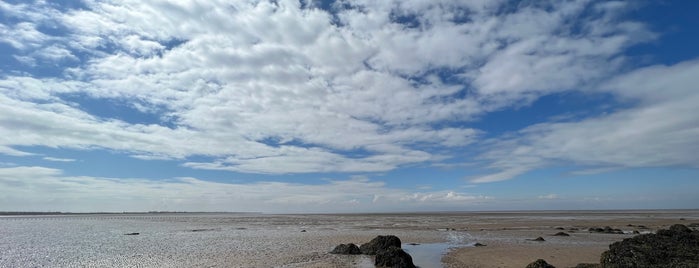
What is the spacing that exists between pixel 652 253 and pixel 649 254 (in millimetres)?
148

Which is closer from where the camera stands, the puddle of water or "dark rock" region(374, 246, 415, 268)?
"dark rock" region(374, 246, 415, 268)

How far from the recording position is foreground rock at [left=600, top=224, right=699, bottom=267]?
14984mm

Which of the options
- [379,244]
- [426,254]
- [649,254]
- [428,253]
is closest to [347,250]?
[379,244]

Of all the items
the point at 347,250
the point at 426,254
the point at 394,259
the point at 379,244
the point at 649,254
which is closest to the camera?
the point at 649,254

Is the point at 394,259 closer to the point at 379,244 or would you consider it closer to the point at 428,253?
the point at 379,244

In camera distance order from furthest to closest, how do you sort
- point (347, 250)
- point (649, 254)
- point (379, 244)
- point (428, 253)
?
point (428, 253) < point (347, 250) < point (379, 244) < point (649, 254)

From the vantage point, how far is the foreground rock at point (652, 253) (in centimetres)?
1498

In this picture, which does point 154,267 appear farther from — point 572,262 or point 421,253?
point 572,262

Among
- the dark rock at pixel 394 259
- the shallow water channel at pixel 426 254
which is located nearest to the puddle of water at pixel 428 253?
the shallow water channel at pixel 426 254

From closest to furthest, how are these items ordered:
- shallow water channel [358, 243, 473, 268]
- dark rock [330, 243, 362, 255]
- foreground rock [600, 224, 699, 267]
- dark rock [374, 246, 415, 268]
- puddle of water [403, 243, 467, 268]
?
foreground rock [600, 224, 699, 267]
dark rock [374, 246, 415, 268]
shallow water channel [358, 243, 473, 268]
puddle of water [403, 243, 467, 268]
dark rock [330, 243, 362, 255]

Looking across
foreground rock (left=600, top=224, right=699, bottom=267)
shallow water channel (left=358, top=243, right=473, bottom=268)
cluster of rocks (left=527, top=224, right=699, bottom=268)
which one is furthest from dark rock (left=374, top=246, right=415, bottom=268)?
foreground rock (left=600, top=224, right=699, bottom=267)

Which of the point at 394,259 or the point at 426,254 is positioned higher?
the point at 394,259

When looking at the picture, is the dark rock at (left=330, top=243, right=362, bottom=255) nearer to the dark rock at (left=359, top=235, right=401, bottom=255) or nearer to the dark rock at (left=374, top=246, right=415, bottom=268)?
the dark rock at (left=359, top=235, right=401, bottom=255)

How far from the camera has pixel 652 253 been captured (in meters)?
15.7
